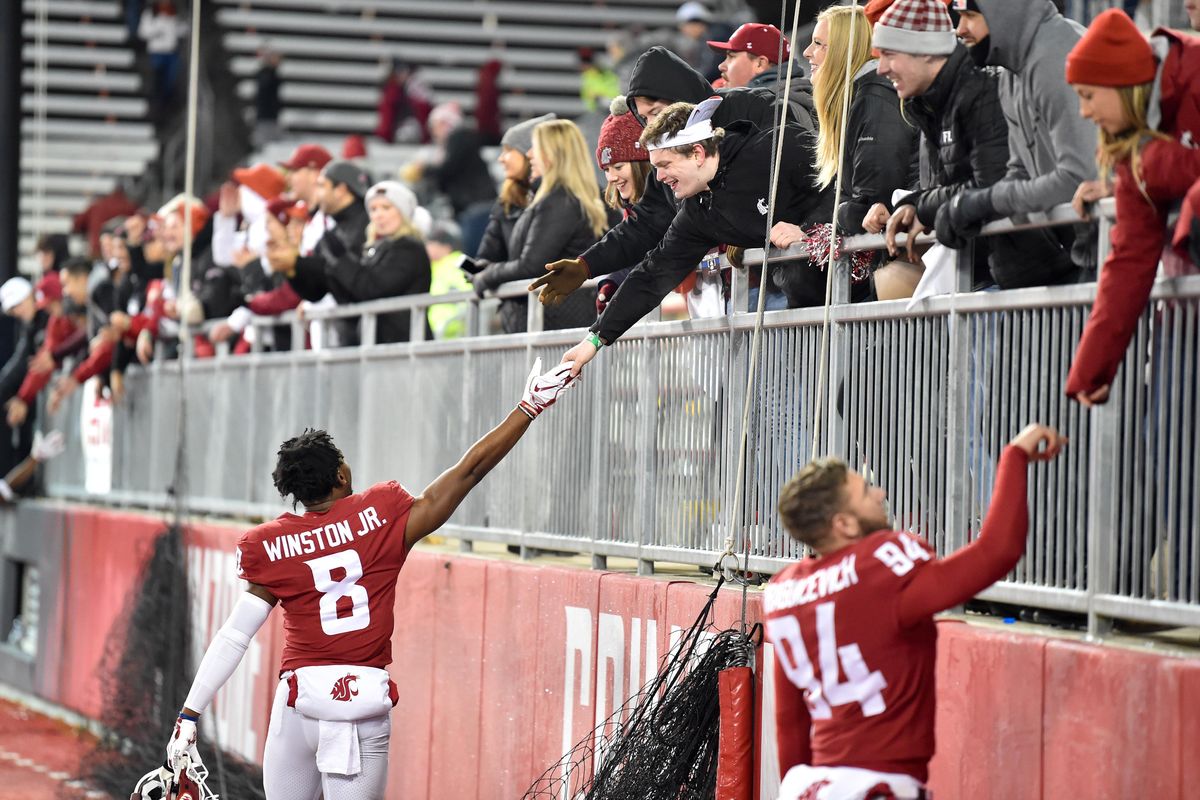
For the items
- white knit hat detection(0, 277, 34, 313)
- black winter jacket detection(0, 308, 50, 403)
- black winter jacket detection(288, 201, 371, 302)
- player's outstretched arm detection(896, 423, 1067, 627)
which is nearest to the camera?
player's outstretched arm detection(896, 423, 1067, 627)

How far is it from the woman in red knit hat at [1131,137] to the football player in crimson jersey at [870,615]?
0.39 metres

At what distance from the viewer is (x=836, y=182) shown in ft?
22.1

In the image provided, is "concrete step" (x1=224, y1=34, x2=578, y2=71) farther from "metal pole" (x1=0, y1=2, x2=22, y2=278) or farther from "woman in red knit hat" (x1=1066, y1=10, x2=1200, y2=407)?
"woman in red knit hat" (x1=1066, y1=10, x2=1200, y2=407)

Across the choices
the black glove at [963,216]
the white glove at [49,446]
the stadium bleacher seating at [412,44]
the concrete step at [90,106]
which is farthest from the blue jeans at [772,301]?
the concrete step at [90,106]

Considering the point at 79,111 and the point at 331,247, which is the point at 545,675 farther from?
the point at 79,111

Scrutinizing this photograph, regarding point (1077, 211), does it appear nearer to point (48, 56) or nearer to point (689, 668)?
point (689, 668)

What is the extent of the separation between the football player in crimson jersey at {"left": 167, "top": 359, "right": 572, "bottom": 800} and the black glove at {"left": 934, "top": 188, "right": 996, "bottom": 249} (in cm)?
161

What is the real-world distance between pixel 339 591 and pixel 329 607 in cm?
9

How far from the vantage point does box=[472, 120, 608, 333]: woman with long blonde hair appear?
9.45 meters

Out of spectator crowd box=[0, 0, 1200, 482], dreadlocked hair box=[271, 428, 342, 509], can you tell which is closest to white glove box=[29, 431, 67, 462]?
spectator crowd box=[0, 0, 1200, 482]

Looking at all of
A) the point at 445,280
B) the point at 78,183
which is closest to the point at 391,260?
the point at 445,280

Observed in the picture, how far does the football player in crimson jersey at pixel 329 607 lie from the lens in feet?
23.3

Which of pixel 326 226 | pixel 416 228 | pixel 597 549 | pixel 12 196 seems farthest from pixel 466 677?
pixel 12 196

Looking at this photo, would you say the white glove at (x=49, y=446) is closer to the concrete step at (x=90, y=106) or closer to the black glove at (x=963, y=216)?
the concrete step at (x=90, y=106)
